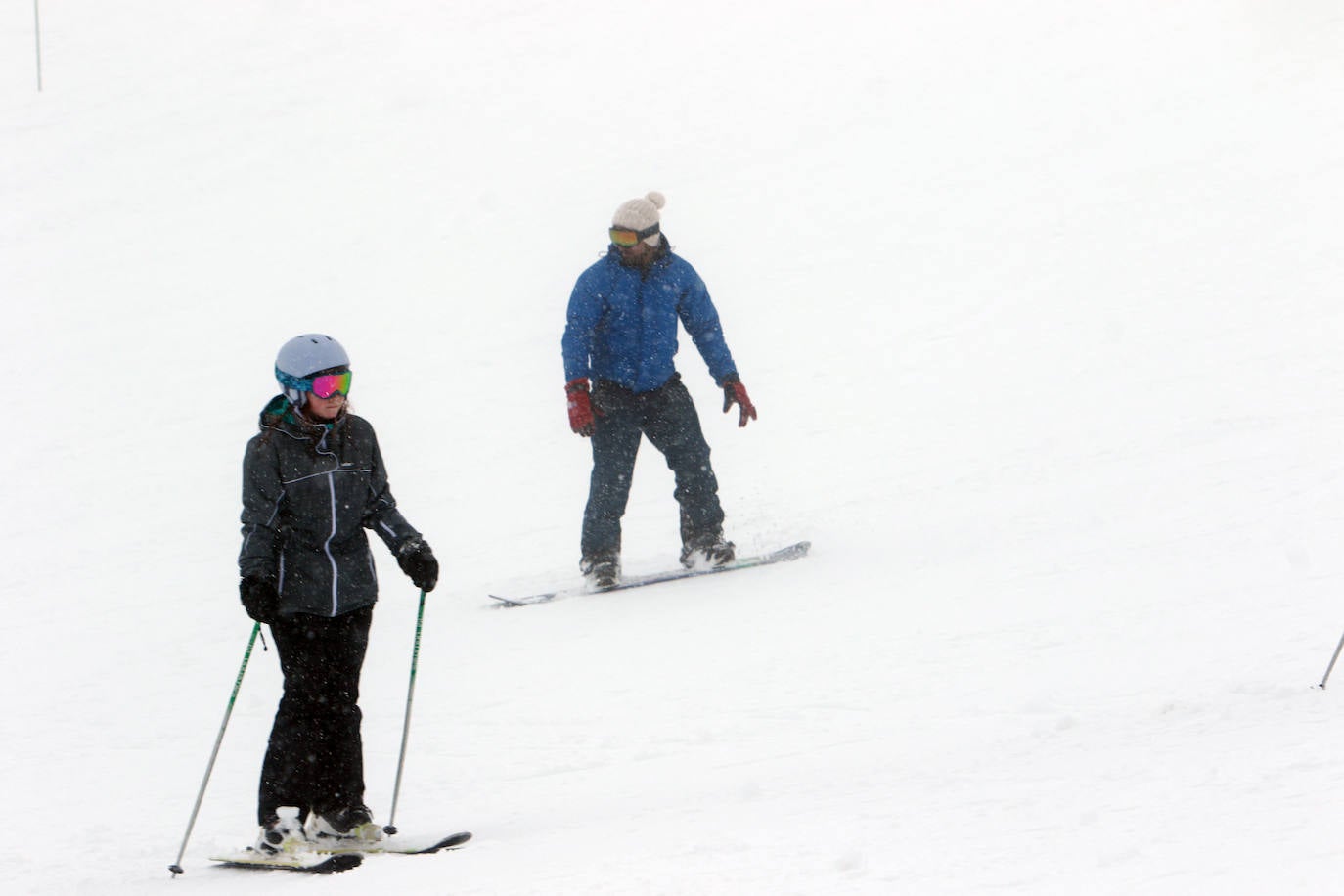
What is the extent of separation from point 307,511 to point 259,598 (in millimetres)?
309

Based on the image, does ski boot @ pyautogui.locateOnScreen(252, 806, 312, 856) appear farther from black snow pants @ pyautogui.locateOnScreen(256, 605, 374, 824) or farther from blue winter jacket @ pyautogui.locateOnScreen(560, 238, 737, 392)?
blue winter jacket @ pyautogui.locateOnScreen(560, 238, 737, 392)

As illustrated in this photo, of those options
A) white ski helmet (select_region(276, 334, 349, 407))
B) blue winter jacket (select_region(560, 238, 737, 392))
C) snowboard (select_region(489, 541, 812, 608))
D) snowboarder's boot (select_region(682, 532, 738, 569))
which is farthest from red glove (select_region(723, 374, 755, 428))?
white ski helmet (select_region(276, 334, 349, 407))

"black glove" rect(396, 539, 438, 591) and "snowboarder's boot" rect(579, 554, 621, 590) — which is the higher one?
"black glove" rect(396, 539, 438, 591)

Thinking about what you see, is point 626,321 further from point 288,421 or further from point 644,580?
point 288,421

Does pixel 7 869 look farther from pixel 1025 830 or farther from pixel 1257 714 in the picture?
pixel 1257 714

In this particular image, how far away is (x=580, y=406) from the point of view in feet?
23.3

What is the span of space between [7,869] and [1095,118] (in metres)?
14.3

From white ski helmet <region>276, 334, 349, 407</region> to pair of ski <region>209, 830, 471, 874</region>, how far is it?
1.26 m

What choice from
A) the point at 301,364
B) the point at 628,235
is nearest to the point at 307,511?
the point at 301,364

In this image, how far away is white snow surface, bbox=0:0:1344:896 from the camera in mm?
4359

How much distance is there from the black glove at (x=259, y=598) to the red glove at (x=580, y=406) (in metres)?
2.91

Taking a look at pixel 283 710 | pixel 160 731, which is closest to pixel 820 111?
pixel 160 731

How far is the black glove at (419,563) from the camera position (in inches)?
177

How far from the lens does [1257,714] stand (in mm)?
4508
